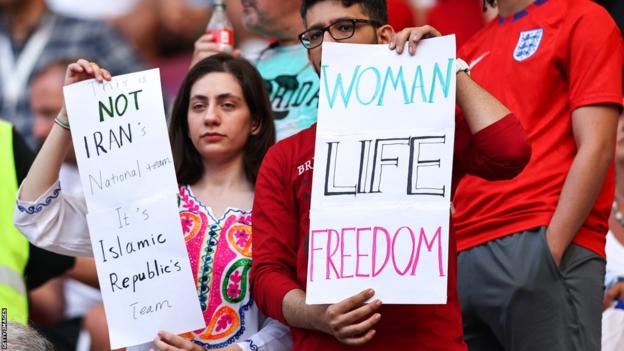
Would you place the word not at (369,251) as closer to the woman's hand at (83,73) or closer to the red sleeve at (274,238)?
the red sleeve at (274,238)

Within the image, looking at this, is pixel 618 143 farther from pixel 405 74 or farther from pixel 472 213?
pixel 405 74

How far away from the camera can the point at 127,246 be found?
4.04 metres

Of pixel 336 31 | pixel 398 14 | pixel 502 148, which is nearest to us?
pixel 502 148

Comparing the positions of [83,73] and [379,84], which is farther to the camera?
[83,73]

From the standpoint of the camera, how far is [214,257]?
13.7 ft

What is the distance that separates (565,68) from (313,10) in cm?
93

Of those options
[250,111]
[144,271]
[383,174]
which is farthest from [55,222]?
[383,174]

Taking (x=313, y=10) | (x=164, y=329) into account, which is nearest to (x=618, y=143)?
(x=313, y=10)

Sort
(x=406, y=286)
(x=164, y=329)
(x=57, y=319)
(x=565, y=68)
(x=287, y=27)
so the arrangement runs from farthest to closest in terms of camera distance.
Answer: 1. (x=57, y=319)
2. (x=287, y=27)
3. (x=565, y=68)
4. (x=164, y=329)
5. (x=406, y=286)

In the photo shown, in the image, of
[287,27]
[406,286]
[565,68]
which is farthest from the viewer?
[287,27]

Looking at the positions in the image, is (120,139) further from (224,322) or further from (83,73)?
(224,322)

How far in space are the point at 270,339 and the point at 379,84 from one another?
875 mm

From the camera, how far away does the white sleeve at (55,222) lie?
14.0ft

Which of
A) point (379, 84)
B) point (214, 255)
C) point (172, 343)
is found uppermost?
point (379, 84)
